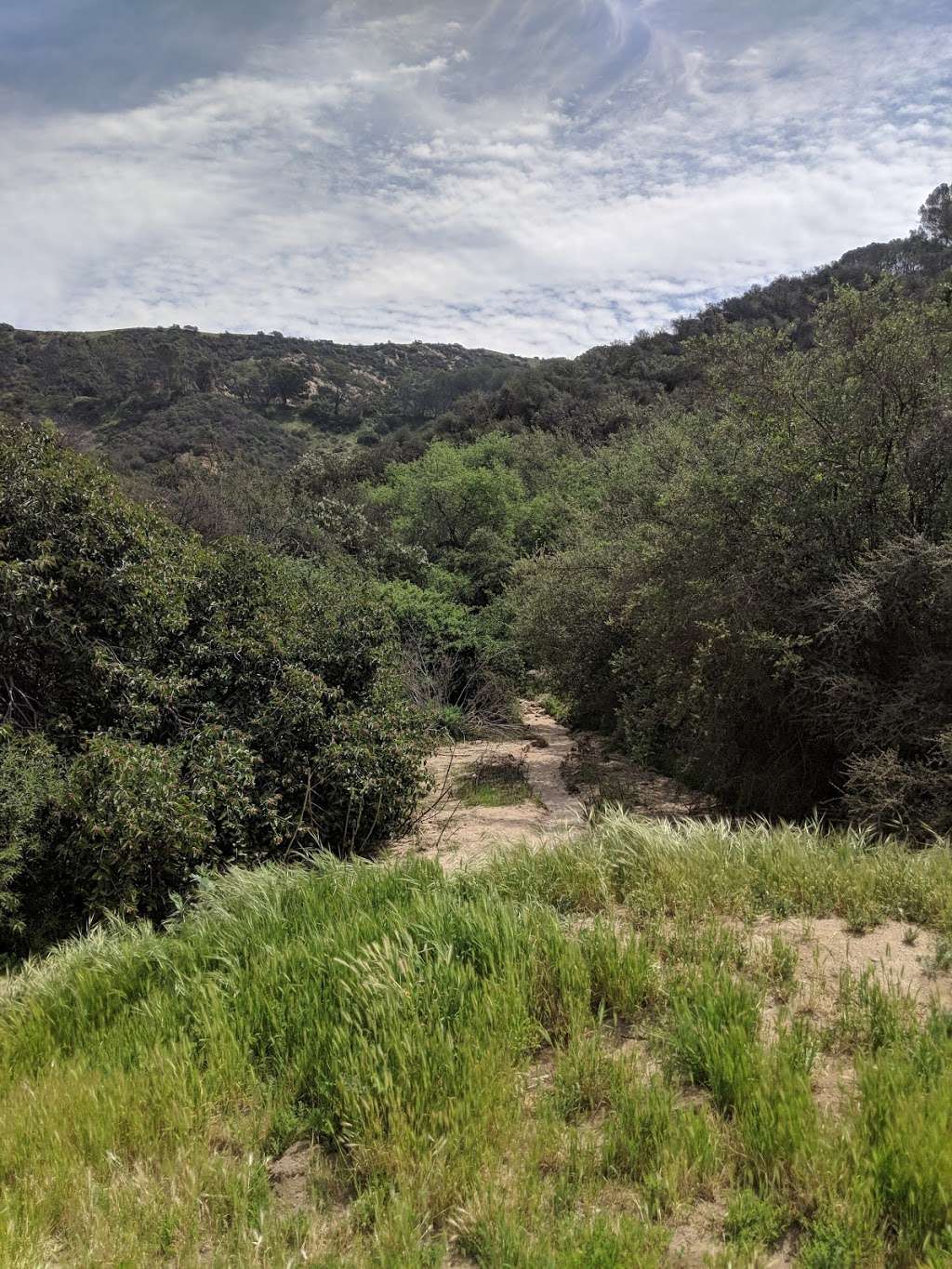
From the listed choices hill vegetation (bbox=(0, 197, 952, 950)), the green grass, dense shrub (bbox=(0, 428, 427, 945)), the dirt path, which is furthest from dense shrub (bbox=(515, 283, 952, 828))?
the green grass

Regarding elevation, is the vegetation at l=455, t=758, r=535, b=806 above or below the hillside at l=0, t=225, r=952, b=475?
below

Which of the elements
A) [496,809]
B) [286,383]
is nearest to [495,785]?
[496,809]

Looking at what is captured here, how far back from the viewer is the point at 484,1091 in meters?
2.58

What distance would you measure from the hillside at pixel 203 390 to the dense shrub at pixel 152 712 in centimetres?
3236

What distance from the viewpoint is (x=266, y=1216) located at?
90.1 inches

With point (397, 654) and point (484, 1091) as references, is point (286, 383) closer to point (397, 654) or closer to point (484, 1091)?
point (397, 654)

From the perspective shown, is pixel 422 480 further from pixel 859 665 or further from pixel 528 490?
pixel 859 665

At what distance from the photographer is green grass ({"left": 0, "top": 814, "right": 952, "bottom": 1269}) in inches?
83.7

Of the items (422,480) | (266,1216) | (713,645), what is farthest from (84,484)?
(422,480)

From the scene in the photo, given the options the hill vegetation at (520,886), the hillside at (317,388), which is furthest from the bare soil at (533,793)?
the hillside at (317,388)

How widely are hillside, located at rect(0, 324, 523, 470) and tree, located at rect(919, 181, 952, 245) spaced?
112ft

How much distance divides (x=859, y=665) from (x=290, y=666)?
22.4 ft

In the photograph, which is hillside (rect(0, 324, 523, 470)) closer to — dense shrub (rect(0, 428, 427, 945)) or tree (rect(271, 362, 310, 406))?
tree (rect(271, 362, 310, 406))

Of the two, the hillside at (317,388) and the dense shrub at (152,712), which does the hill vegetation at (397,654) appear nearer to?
the dense shrub at (152,712)
